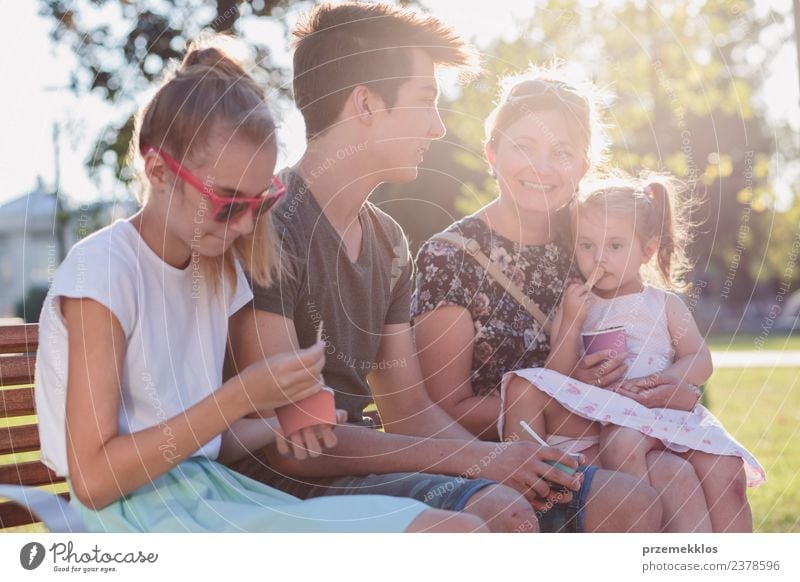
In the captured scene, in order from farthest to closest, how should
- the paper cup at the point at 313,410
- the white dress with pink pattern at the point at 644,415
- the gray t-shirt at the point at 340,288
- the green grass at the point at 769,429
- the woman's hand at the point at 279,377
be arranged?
1. the green grass at the point at 769,429
2. the white dress with pink pattern at the point at 644,415
3. the gray t-shirt at the point at 340,288
4. the paper cup at the point at 313,410
5. the woman's hand at the point at 279,377

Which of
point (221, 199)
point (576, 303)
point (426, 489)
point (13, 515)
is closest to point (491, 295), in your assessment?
point (576, 303)

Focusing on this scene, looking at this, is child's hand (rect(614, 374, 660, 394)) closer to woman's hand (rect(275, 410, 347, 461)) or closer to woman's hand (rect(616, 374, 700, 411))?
woman's hand (rect(616, 374, 700, 411))

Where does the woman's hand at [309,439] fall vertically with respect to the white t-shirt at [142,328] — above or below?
below

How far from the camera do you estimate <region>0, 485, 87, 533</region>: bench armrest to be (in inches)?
79.5

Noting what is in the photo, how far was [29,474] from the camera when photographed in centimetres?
246

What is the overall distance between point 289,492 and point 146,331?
1.69 feet

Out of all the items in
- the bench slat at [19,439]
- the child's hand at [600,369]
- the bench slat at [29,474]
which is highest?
the child's hand at [600,369]

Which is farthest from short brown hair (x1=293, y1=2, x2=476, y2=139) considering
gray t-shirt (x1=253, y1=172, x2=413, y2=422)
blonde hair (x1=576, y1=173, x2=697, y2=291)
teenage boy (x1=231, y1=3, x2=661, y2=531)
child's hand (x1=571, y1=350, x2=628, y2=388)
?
child's hand (x1=571, y1=350, x2=628, y2=388)

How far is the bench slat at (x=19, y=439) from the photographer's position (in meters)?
2.38

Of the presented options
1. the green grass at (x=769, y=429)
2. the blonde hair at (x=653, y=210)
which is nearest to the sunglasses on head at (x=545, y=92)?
the blonde hair at (x=653, y=210)

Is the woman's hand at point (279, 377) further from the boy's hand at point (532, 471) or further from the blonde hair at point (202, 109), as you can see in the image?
the boy's hand at point (532, 471)

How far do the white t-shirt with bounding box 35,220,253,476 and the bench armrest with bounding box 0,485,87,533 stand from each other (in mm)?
69

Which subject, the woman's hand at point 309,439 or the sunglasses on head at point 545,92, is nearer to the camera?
the woman's hand at point 309,439

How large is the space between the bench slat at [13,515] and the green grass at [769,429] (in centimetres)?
272
